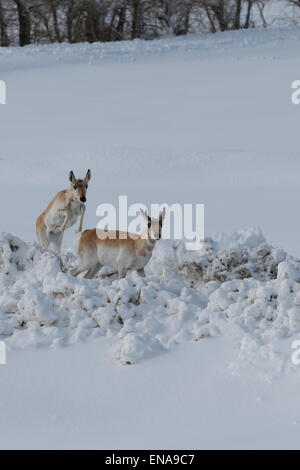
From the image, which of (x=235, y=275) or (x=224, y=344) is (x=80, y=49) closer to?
(x=235, y=275)

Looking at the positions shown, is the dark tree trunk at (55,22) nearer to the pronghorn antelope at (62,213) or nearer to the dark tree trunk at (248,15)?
the dark tree trunk at (248,15)

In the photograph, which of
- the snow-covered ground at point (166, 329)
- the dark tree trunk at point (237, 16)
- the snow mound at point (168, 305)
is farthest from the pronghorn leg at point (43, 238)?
the dark tree trunk at point (237, 16)

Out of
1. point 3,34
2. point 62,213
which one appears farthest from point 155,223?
point 3,34

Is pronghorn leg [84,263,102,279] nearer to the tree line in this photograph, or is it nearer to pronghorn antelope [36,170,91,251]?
pronghorn antelope [36,170,91,251]

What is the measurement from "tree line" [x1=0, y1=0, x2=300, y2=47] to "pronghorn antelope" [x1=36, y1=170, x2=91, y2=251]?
42.8ft

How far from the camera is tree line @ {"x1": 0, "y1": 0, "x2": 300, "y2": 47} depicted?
63.4ft

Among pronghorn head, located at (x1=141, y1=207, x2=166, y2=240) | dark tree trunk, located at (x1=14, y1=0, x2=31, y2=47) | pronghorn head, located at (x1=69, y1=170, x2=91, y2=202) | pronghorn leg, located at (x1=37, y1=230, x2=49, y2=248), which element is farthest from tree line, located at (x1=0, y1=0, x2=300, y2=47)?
pronghorn head, located at (x1=141, y1=207, x2=166, y2=240)

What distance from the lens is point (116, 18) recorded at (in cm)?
1989

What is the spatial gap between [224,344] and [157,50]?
1373 cm

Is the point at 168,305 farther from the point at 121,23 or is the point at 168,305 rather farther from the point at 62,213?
the point at 121,23

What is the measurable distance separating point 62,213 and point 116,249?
93 cm

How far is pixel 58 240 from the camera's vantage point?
23.5ft

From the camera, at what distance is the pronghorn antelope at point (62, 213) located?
6371 mm

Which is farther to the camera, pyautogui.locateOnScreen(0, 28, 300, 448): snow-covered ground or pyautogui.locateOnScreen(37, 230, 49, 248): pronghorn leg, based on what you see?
pyautogui.locateOnScreen(37, 230, 49, 248): pronghorn leg
